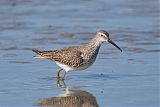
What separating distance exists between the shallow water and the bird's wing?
12.7 inches

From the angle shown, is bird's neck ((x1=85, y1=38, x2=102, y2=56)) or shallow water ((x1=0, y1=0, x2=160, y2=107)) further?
bird's neck ((x1=85, y1=38, x2=102, y2=56))

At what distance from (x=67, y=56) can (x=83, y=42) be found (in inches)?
112

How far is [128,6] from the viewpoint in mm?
18391

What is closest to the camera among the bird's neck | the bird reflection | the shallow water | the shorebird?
the bird reflection

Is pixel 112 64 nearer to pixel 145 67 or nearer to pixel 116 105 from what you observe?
pixel 145 67

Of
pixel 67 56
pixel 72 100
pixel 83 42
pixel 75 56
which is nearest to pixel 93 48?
pixel 75 56

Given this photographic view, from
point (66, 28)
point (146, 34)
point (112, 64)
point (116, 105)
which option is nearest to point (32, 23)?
point (66, 28)

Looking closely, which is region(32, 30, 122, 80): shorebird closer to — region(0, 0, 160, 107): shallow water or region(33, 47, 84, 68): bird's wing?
region(33, 47, 84, 68): bird's wing

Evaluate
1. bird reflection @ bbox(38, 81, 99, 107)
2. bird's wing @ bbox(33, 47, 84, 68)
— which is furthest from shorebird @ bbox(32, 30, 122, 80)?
bird reflection @ bbox(38, 81, 99, 107)

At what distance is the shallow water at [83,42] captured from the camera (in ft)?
33.4

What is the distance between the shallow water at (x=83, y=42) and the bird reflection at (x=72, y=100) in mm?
98

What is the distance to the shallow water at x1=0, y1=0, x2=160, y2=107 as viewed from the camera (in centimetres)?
1019

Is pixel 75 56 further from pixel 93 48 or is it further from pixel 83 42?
pixel 83 42

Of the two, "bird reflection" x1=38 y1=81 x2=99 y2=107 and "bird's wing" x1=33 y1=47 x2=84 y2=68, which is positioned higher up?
"bird's wing" x1=33 y1=47 x2=84 y2=68
